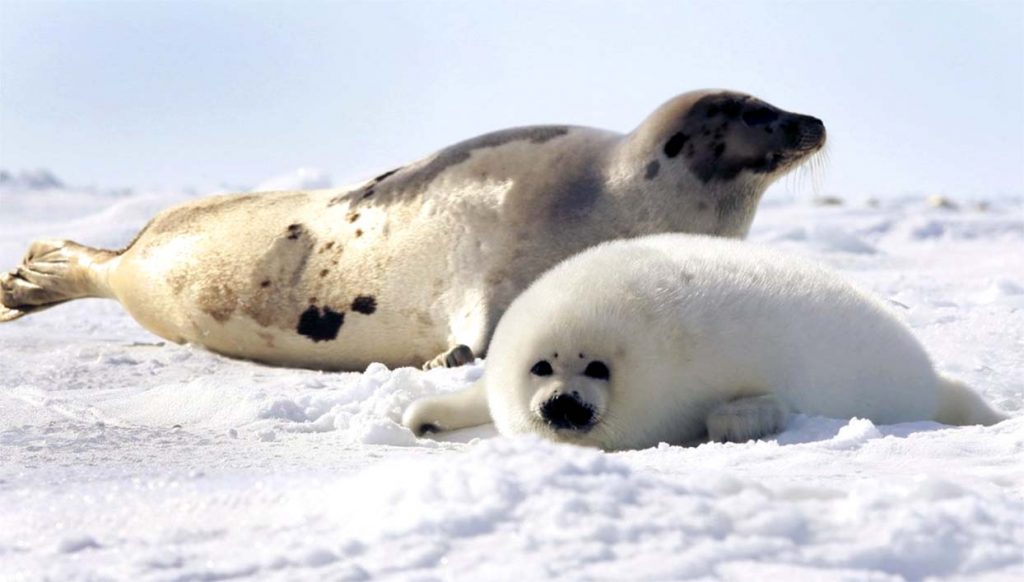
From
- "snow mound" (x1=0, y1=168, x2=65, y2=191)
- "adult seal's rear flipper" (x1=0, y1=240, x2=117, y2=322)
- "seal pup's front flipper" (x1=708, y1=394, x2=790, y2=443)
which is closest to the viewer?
"seal pup's front flipper" (x1=708, y1=394, x2=790, y2=443)

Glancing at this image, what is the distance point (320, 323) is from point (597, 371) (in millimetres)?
2481

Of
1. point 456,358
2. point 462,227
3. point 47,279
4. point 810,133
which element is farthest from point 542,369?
point 47,279

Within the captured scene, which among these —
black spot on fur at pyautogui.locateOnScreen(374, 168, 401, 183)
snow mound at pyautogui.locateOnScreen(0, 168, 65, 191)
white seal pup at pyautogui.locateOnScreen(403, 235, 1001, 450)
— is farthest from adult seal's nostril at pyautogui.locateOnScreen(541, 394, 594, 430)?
snow mound at pyautogui.locateOnScreen(0, 168, 65, 191)

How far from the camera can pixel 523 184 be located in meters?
A: 5.07

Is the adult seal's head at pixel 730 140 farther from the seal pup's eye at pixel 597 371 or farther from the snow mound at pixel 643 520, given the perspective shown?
the snow mound at pixel 643 520

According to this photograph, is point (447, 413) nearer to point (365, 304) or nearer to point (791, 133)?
point (365, 304)

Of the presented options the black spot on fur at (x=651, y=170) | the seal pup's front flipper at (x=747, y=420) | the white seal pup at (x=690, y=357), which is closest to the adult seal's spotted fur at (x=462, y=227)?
the black spot on fur at (x=651, y=170)

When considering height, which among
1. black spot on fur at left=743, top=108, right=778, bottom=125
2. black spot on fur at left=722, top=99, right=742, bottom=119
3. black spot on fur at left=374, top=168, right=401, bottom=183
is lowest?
black spot on fur at left=374, top=168, right=401, bottom=183

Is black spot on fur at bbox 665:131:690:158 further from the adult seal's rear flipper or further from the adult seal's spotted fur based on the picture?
the adult seal's rear flipper

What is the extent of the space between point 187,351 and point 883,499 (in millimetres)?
4063

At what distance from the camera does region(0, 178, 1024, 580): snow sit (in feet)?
5.57

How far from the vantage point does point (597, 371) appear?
2.88 m

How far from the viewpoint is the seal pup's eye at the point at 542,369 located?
292cm

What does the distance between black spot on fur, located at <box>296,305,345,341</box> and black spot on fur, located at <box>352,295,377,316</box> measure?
0.06m
